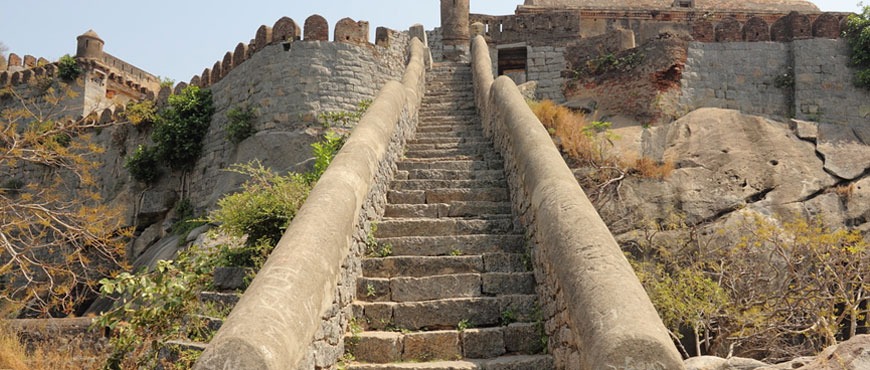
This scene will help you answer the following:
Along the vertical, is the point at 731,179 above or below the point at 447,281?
above

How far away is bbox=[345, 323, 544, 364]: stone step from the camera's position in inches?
183

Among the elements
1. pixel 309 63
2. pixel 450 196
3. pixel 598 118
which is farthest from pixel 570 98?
pixel 450 196

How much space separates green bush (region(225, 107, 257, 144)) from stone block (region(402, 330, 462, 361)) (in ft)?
37.3

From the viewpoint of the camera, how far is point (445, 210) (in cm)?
680

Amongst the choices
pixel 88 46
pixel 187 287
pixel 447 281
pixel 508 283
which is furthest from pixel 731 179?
pixel 88 46

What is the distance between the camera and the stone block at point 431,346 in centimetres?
467

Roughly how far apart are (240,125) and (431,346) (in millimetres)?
11604

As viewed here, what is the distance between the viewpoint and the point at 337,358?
4441 millimetres

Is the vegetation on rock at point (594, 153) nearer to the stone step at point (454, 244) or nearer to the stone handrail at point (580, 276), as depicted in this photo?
the stone handrail at point (580, 276)

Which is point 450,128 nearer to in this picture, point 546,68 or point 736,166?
point 736,166

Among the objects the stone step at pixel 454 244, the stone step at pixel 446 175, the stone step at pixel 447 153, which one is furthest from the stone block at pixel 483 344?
the stone step at pixel 447 153

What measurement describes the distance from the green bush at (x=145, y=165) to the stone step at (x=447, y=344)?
557 inches

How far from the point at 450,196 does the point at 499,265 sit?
1.74 metres

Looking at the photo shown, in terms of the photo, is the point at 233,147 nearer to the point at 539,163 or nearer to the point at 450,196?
the point at 450,196
